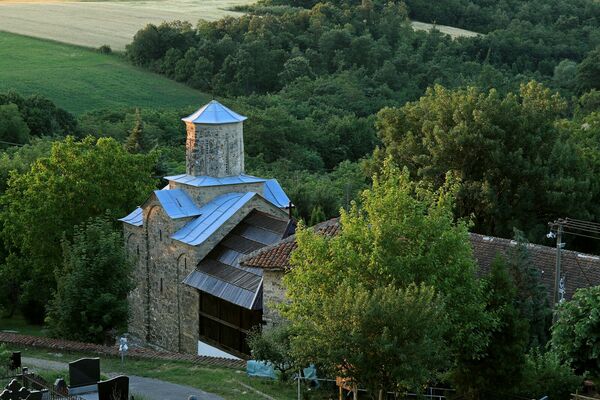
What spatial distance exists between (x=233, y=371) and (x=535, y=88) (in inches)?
1297

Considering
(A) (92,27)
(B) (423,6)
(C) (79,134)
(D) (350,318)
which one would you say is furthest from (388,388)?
(B) (423,6)

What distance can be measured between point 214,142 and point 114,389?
16169 mm

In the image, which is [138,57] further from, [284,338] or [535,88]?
[284,338]

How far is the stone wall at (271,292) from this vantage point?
31.8 meters

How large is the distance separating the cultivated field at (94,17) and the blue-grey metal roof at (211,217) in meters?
59.1

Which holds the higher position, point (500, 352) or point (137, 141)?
point (137, 141)

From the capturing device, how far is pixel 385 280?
25234 millimetres

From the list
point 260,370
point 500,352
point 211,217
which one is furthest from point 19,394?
point 211,217

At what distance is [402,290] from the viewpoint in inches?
931

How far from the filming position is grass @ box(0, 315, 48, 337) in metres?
41.2

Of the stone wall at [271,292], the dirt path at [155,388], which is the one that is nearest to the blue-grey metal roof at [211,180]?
the stone wall at [271,292]

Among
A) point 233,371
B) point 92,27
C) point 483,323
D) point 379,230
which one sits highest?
point 92,27

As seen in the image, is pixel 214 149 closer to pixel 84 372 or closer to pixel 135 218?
pixel 135 218

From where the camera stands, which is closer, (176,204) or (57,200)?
(176,204)
